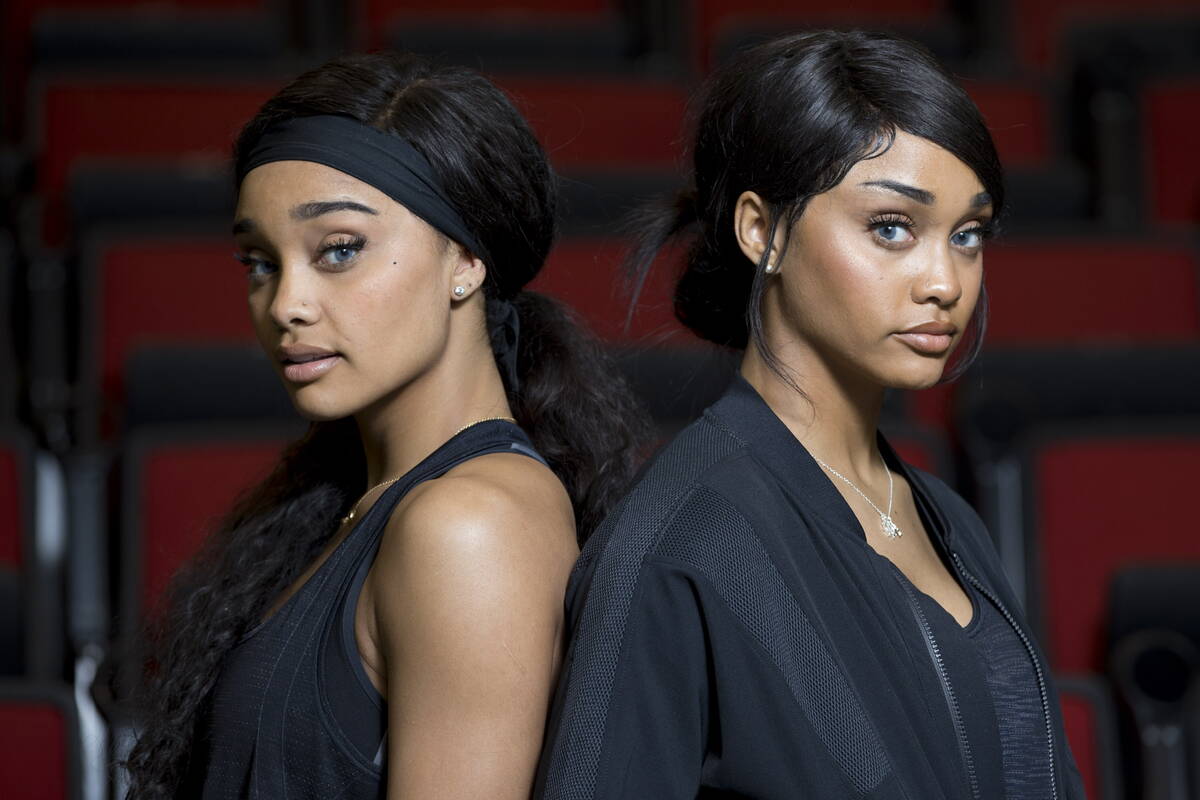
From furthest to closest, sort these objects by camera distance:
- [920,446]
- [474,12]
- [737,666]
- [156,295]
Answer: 1. [474,12]
2. [156,295]
3. [920,446]
4. [737,666]

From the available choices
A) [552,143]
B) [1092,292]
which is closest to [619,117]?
[552,143]

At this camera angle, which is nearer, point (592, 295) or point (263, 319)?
point (263, 319)

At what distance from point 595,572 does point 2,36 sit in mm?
915

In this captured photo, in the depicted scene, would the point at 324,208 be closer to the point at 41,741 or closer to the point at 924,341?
the point at 924,341

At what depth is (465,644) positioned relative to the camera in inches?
14.8

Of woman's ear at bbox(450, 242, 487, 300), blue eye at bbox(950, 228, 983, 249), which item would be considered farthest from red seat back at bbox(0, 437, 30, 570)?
blue eye at bbox(950, 228, 983, 249)

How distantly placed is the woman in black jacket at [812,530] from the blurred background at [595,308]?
0.05m

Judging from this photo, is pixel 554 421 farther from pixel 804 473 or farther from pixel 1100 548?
pixel 1100 548

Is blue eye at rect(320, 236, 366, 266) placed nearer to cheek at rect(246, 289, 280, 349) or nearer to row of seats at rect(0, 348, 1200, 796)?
cheek at rect(246, 289, 280, 349)

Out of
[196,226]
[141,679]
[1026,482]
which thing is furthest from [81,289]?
[1026,482]

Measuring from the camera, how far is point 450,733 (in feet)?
1.23

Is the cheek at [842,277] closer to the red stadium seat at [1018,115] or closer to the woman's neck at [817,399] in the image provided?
the woman's neck at [817,399]

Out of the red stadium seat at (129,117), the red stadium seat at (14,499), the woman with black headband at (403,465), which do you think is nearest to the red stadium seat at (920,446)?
the woman with black headband at (403,465)

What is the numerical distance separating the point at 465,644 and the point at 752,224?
0.12 m
